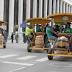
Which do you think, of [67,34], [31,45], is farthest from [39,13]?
[67,34]

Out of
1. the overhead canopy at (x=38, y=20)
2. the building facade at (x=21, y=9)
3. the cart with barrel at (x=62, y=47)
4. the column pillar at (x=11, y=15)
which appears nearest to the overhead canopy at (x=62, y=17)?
the cart with barrel at (x=62, y=47)

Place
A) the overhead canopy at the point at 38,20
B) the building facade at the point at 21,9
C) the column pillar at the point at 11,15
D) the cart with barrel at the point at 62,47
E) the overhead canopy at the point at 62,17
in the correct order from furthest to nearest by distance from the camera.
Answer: the building facade at the point at 21,9, the column pillar at the point at 11,15, the overhead canopy at the point at 38,20, the overhead canopy at the point at 62,17, the cart with barrel at the point at 62,47

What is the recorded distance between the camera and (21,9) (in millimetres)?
55156

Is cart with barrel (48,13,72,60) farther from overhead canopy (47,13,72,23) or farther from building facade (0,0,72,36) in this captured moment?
building facade (0,0,72,36)

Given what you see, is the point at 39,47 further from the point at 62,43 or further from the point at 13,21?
the point at 13,21

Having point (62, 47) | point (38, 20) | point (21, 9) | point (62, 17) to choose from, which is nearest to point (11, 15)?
point (21, 9)

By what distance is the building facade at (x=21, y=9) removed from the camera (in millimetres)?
51281

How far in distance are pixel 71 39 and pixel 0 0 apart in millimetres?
31283

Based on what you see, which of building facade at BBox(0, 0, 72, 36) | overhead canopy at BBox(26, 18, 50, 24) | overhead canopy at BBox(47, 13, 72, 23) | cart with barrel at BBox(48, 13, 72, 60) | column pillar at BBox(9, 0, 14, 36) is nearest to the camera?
cart with barrel at BBox(48, 13, 72, 60)

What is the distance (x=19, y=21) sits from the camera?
182 feet

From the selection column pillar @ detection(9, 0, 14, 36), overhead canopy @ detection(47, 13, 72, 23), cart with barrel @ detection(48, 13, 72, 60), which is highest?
column pillar @ detection(9, 0, 14, 36)

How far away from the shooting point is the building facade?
168 feet

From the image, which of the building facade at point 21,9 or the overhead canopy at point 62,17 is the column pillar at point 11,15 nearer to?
the building facade at point 21,9

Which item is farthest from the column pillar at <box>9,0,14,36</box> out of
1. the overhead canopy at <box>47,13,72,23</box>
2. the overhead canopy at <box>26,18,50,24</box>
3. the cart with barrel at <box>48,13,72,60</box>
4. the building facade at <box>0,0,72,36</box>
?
the cart with barrel at <box>48,13,72,60</box>
